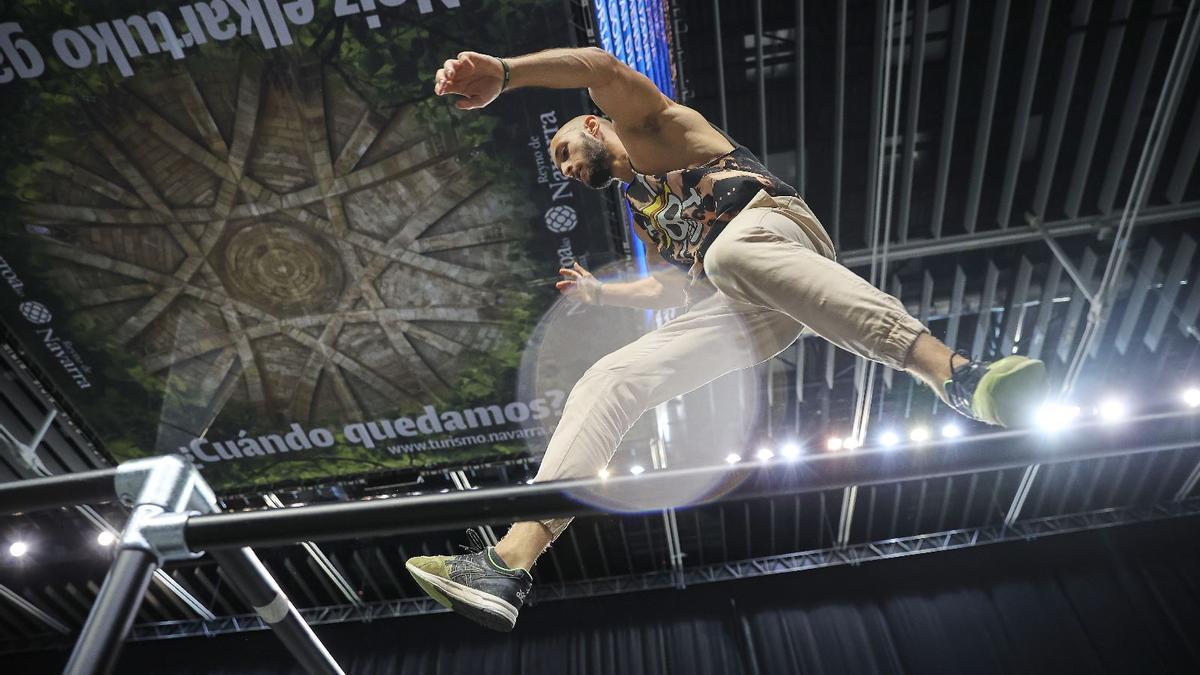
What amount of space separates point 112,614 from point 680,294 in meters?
1.86

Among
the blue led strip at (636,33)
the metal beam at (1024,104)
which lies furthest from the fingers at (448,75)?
the metal beam at (1024,104)

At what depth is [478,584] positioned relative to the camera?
1646 mm

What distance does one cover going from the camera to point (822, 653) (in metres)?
7.31

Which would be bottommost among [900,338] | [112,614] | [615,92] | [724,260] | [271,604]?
[112,614]

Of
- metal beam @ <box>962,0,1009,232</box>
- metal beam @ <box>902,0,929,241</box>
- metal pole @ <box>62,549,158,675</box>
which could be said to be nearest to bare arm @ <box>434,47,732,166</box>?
metal pole @ <box>62,549,158,675</box>

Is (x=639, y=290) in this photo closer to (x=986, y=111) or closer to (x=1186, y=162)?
(x=986, y=111)

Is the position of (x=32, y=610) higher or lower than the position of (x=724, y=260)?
higher

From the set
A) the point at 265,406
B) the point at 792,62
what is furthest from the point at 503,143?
the point at 265,406

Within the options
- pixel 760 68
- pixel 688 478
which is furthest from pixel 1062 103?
pixel 688 478

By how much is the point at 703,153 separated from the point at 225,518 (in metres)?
1.62

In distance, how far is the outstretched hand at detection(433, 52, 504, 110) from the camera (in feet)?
6.40

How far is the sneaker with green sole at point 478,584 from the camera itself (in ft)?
5.29

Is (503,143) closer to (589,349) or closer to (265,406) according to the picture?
(589,349)

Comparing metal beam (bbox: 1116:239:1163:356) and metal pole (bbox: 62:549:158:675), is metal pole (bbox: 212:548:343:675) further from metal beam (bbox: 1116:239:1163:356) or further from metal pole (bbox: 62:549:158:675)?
metal beam (bbox: 1116:239:1163:356)
